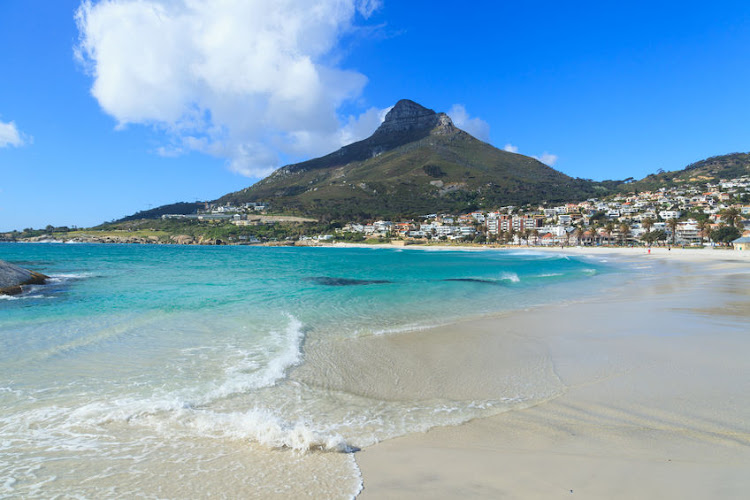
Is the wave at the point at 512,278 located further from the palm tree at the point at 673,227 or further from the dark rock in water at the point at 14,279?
the palm tree at the point at 673,227

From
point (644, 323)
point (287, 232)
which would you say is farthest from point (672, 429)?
point (287, 232)

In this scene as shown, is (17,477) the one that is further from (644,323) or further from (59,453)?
(644,323)

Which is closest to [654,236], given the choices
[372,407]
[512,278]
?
[512,278]

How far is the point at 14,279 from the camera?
18.6 metres

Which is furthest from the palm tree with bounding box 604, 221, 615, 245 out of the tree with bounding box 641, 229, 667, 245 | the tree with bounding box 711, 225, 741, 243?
the tree with bounding box 711, 225, 741, 243

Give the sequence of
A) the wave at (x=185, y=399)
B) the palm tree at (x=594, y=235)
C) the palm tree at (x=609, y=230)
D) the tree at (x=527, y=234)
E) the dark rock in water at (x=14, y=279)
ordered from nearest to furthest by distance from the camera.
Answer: the wave at (x=185, y=399) → the dark rock in water at (x=14, y=279) → the palm tree at (x=609, y=230) → the palm tree at (x=594, y=235) → the tree at (x=527, y=234)

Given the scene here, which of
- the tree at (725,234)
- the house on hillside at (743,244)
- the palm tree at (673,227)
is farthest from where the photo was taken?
the palm tree at (673,227)

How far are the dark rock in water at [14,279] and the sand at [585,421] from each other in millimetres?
17692

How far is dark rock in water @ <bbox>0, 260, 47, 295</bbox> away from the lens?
17.2 m

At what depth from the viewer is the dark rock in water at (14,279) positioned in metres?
17.2

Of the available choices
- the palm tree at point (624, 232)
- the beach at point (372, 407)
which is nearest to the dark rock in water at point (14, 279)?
the beach at point (372, 407)

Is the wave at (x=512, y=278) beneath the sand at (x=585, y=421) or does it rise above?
beneath

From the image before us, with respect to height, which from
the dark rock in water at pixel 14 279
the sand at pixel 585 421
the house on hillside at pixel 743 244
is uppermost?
the dark rock in water at pixel 14 279

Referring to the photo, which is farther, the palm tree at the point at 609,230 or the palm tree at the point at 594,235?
the palm tree at the point at 594,235
